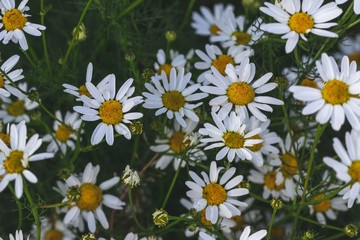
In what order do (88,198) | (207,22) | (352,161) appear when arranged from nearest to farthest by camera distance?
(352,161) → (88,198) → (207,22)

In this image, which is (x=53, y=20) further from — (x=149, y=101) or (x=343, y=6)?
(x=343, y=6)

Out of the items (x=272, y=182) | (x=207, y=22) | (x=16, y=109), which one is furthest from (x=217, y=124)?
(x=207, y=22)

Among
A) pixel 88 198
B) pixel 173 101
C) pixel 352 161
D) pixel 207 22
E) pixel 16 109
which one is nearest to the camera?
pixel 352 161

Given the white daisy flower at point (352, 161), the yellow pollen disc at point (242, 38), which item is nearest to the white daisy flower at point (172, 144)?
the yellow pollen disc at point (242, 38)

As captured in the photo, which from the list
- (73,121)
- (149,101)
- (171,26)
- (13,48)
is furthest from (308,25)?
(13,48)

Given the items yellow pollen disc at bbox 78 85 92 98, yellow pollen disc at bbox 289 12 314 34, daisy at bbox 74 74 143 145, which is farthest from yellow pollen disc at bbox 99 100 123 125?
yellow pollen disc at bbox 289 12 314 34

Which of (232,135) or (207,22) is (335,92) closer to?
(232,135)
